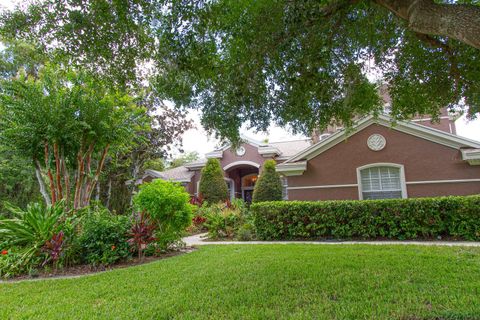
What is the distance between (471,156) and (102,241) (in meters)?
12.3

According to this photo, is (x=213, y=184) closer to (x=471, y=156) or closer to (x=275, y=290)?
(x=471, y=156)

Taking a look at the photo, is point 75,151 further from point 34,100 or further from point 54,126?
point 34,100

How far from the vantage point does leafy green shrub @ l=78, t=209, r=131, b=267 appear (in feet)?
20.2

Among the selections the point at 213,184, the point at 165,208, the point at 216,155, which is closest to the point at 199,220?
the point at 213,184

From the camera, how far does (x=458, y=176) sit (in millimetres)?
9953

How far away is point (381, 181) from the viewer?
36.6 ft

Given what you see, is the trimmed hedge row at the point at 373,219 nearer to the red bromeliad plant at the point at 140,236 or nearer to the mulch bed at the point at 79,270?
the red bromeliad plant at the point at 140,236

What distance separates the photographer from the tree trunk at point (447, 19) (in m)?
2.59

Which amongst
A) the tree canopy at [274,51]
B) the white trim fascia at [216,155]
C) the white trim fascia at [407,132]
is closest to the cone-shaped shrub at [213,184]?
the white trim fascia at [216,155]

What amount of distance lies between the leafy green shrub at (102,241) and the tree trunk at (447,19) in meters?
7.09

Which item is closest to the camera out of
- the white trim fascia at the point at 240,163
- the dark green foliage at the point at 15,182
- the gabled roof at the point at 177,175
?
the dark green foliage at the point at 15,182

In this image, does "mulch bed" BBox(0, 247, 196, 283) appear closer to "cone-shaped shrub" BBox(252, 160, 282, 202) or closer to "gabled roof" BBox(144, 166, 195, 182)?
"cone-shaped shrub" BBox(252, 160, 282, 202)

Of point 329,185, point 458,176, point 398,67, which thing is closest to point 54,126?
point 398,67

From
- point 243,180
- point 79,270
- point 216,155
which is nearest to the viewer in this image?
point 79,270
